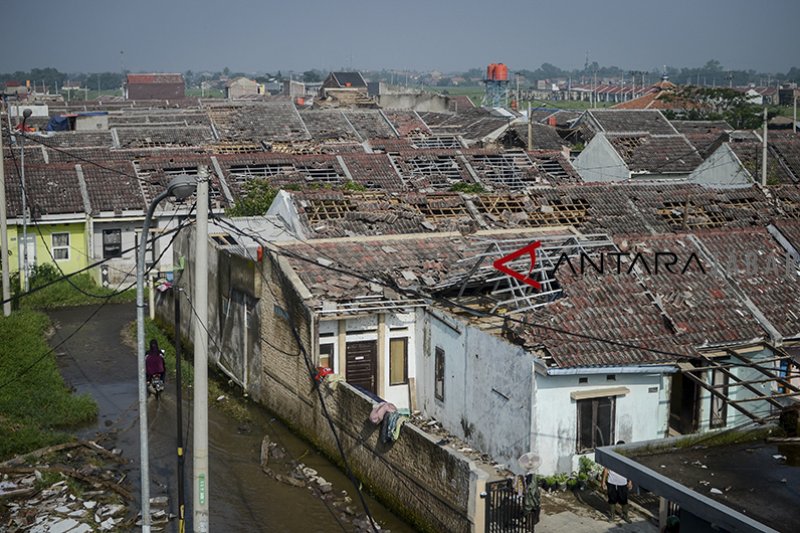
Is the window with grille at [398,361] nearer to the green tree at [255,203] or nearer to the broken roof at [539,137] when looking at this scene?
the green tree at [255,203]

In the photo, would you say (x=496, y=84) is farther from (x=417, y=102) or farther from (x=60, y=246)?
(x=60, y=246)

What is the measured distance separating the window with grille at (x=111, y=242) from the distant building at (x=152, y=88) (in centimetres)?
8307

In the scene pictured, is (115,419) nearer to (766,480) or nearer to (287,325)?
(287,325)

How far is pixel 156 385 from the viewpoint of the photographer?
867 inches

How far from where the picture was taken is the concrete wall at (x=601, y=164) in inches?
1673

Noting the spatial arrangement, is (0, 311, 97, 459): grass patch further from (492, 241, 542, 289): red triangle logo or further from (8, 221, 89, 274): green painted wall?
(492, 241, 542, 289): red triangle logo

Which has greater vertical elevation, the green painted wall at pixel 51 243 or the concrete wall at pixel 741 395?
the green painted wall at pixel 51 243

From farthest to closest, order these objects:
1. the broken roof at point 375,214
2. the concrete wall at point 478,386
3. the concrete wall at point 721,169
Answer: the concrete wall at point 721,169 < the broken roof at point 375,214 < the concrete wall at point 478,386

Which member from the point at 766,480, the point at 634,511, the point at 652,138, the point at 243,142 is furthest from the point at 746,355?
the point at 243,142

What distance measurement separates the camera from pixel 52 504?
15844 mm

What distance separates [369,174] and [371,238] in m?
15.7

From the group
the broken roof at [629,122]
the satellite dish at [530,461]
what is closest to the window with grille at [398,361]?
the satellite dish at [530,461]

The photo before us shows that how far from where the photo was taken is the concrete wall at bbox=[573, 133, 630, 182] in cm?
4250

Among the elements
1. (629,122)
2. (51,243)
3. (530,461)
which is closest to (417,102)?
(629,122)
